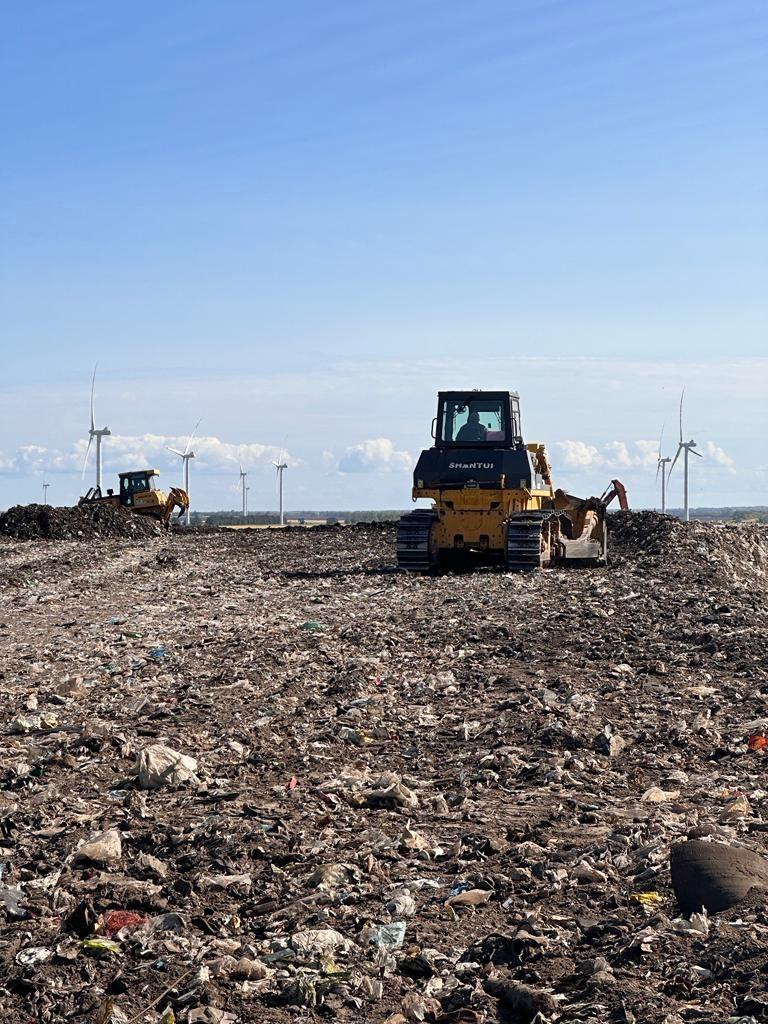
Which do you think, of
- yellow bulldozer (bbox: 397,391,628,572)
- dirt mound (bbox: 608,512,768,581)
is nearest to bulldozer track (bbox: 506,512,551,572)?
yellow bulldozer (bbox: 397,391,628,572)

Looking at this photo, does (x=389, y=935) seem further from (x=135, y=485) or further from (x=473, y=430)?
(x=135, y=485)

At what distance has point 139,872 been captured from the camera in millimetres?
5547

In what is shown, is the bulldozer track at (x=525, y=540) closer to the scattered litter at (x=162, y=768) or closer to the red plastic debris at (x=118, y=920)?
the scattered litter at (x=162, y=768)

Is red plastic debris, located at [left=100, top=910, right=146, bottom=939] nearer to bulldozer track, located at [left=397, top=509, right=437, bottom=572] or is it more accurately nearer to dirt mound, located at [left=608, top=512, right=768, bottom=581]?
bulldozer track, located at [left=397, top=509, right=437, bottom=572]

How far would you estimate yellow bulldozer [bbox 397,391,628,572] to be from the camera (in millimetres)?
20297

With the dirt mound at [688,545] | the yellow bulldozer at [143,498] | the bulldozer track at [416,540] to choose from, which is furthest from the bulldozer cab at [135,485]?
the bulldozer track at [416,540]

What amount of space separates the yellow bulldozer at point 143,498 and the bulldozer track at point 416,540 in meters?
24.8

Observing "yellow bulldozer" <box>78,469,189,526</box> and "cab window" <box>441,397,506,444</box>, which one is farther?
"yellow bulldozer" <box>78,469,189,526</box>

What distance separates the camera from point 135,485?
45.5 m

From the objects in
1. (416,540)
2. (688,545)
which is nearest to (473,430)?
(416,540)

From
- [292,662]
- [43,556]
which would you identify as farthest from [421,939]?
[43,556]

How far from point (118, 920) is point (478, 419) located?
53.5 feet

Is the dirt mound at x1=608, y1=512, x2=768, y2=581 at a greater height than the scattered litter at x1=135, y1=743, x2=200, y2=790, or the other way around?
the dirt mound at x1=608, y1=512, x2=768, y2=581

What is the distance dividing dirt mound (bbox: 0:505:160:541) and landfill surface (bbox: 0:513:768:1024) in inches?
1032
